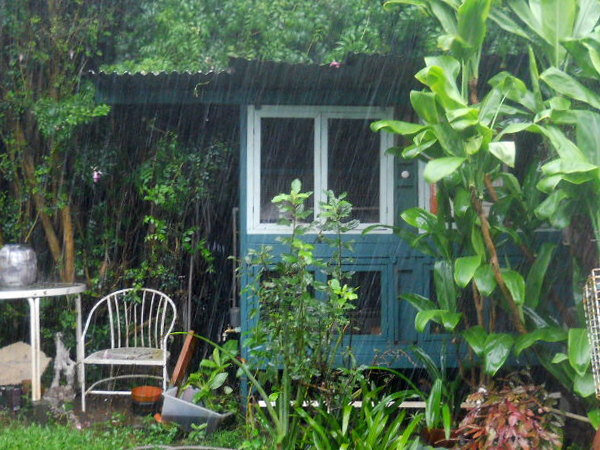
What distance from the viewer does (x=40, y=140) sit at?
6.79 metres

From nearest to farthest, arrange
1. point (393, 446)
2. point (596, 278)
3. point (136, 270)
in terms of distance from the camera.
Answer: point (596, 278) → point (393, 446) → point (136, 270)

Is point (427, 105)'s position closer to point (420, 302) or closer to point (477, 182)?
point (477, 182)

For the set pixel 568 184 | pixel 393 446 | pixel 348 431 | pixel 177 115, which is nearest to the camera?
pixel 568 184

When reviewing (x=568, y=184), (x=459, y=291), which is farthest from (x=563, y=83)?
(x=459, y=291)

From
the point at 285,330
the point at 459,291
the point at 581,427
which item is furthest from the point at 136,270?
the point at 581,427

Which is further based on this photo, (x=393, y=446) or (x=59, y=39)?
(x=59, y=39)

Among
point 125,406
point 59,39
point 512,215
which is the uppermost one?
point 59,39

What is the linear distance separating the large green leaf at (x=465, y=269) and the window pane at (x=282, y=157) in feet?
5.80

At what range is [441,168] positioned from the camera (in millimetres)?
3641

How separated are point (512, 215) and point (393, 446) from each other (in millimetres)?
1492

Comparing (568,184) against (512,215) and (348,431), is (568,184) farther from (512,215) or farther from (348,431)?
(348,431)

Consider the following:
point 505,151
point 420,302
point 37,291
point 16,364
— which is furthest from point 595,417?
point 16,364

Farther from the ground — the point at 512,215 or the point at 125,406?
the point at 512,215

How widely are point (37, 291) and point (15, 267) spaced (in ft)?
1.09
